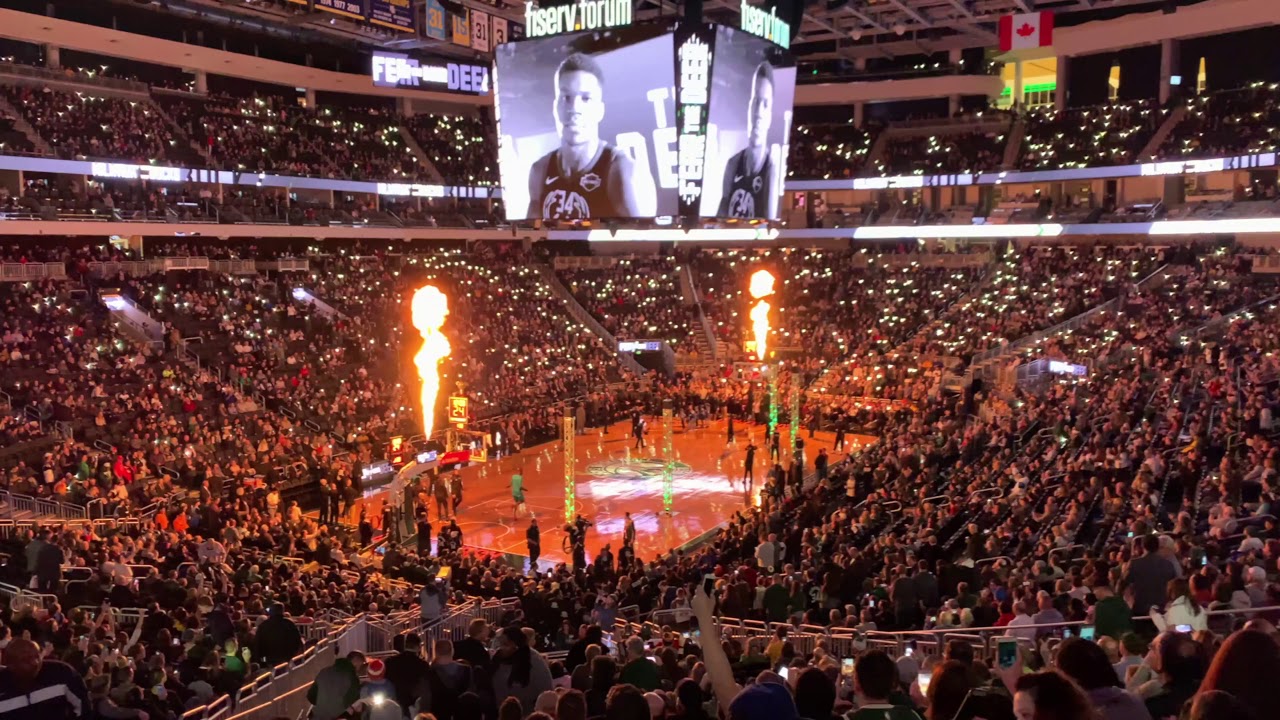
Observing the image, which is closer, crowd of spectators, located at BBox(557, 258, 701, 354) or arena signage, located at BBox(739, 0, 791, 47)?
arena signage, located at BBox(739, 0, 791, 47)

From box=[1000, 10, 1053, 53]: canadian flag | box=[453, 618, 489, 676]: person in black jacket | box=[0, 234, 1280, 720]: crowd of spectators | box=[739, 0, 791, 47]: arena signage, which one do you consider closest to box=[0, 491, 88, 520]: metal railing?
box=[0, 234, 1280, 720]: crowd of spectators

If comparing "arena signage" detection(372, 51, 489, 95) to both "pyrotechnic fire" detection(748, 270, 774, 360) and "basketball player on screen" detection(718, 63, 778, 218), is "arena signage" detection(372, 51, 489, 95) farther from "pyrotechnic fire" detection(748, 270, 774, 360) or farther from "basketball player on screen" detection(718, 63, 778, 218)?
"basketball player on screen" detection(718, 63, 778, 218)

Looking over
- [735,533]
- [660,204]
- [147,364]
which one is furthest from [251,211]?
[735,533]

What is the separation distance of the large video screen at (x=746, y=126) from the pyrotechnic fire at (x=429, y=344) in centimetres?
756

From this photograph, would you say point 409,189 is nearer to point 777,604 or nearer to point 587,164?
point 587,164

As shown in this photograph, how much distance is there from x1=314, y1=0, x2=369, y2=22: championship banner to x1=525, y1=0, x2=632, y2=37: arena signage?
38.4 feet

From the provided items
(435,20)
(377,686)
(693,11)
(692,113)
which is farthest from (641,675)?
(435,20)

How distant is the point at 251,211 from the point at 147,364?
9588 mm

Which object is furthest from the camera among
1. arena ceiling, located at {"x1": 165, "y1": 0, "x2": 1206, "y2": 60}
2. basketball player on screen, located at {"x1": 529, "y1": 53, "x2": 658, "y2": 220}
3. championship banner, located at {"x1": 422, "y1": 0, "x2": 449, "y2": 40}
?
arena ceiling, located at {"x1": 165, "y1": 0, "x2": 1206, "y2": 60}

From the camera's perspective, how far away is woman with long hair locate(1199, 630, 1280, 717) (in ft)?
12.8

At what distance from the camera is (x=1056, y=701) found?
357cm

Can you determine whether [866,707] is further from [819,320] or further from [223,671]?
[819,320]

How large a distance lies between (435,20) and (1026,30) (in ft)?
63.4

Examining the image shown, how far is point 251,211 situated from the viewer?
115 ft
